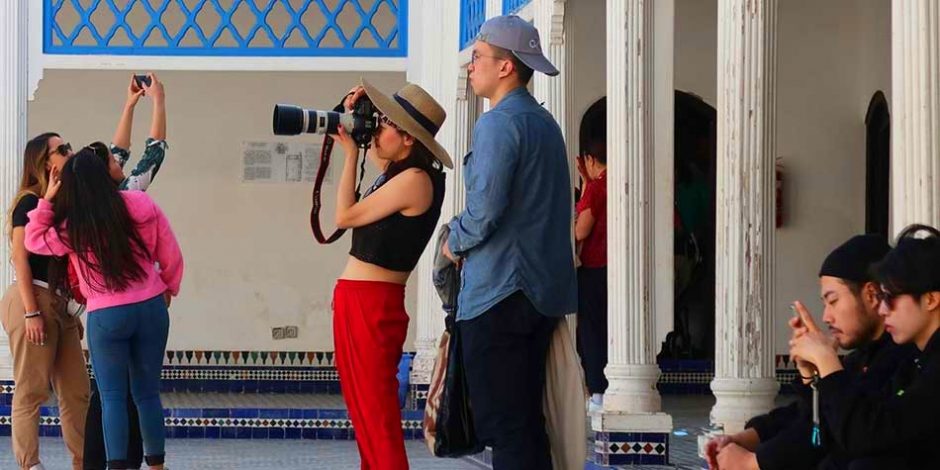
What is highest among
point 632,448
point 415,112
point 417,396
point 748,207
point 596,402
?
point 415,112

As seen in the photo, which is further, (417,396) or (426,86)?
(417,396)

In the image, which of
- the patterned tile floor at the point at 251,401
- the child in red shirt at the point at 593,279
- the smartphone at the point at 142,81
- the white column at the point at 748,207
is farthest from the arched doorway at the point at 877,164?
the smartphone at the point at 142,81

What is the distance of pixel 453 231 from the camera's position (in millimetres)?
5137

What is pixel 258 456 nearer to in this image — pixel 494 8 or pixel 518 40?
pixel 494 8

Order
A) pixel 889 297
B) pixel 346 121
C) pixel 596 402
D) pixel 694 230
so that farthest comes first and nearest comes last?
pixel 694 230, pixel 596 402, pixel 346 121, pixel 889 297

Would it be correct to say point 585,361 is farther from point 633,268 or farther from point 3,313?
point 3,313

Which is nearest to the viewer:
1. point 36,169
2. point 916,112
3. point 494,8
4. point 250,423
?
point 916,112

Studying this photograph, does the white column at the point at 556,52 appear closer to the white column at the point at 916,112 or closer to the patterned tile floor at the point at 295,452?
the patterned tile floor at the point at 295,452

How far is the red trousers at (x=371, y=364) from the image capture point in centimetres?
555

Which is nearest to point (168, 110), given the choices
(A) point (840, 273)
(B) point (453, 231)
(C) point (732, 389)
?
(C) point (732, 389)

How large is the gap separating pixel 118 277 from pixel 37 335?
798 millimetres

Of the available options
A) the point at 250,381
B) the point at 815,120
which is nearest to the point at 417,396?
the point at 250,381

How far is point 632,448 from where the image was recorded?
321 inches

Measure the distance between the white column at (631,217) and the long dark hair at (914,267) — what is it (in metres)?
4.31
